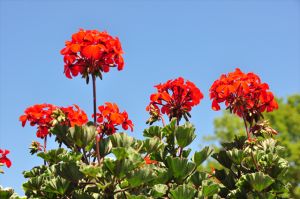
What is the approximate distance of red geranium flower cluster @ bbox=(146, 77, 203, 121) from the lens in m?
5.00

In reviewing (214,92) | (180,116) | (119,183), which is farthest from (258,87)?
(119,183)

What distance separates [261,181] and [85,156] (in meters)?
1.68

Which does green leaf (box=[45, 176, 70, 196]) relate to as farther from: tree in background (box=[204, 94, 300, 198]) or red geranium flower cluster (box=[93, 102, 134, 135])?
tree in background (box=[204, 94, 300, 198])

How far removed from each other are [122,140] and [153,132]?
760 mm

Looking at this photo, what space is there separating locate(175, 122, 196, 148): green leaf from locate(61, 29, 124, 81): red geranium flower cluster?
86cm

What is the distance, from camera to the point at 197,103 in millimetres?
5023

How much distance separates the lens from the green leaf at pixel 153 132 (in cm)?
478

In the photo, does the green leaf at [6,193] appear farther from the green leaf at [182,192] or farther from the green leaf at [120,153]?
the green leaf at [182,192]

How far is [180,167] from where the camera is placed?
4.18 m

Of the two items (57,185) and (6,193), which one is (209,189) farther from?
(6,193)

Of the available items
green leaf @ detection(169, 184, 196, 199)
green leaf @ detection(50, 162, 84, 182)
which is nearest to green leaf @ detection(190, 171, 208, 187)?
green leaf @ detection(169, 184, 196, 199)

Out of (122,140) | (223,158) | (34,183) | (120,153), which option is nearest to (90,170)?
(120,153)

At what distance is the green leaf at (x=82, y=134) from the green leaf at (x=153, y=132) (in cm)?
98

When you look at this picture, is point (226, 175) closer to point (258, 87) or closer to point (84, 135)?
point (258, 87)
